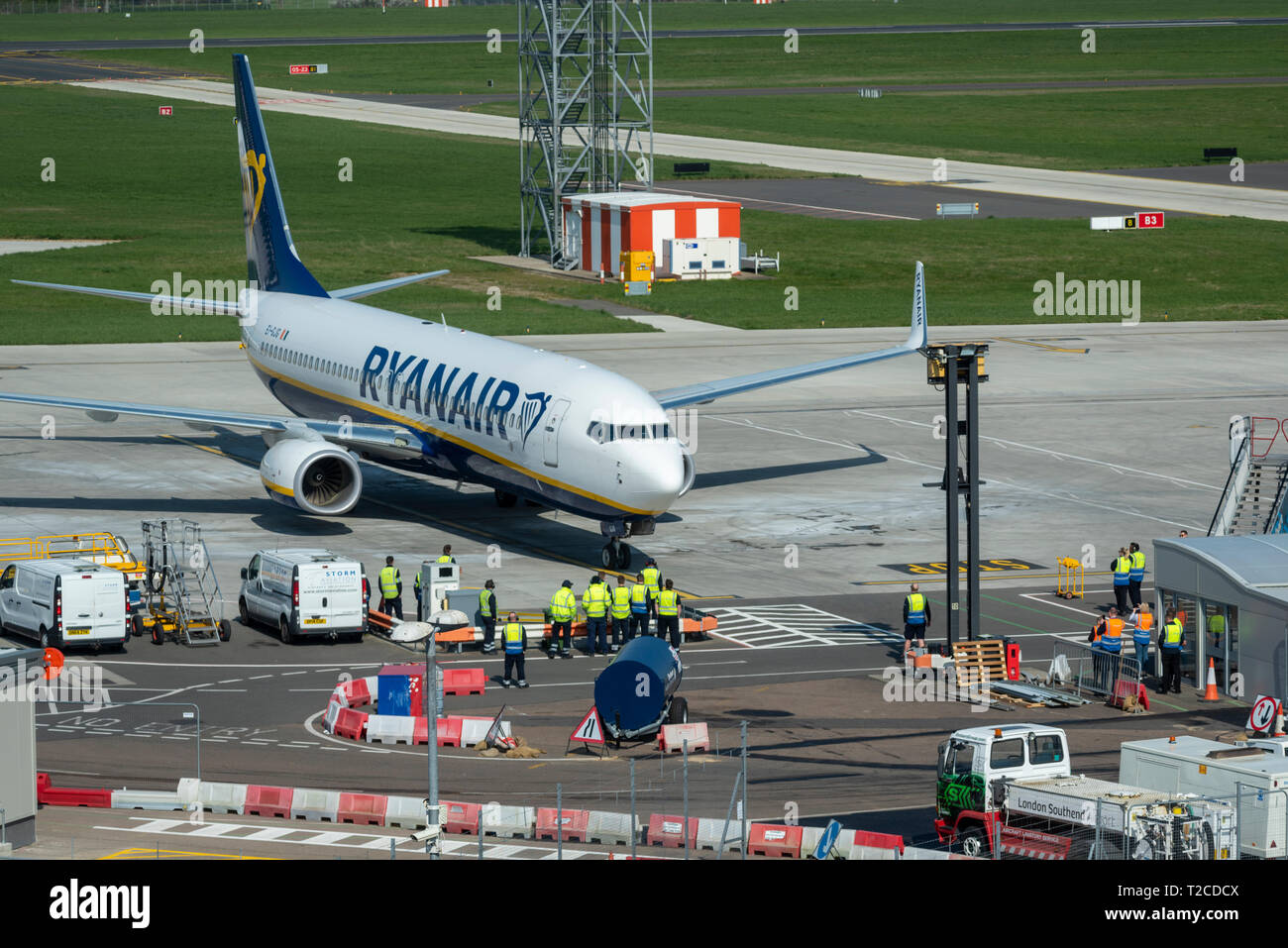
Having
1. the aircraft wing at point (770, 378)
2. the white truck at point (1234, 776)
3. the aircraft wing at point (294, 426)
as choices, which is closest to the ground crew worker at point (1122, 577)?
the aircraft wing at point (770, 378)

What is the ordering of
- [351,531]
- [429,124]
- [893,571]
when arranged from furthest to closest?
[429,124] < [351,531] < [893,571]

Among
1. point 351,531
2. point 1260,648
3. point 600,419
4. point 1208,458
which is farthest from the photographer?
point 1208,458

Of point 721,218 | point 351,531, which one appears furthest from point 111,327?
point 351,531

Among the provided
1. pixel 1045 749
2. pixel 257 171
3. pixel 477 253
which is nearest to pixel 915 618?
pixel 1045 749

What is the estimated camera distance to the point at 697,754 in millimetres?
37250

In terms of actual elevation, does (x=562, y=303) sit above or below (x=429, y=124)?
Answer: below

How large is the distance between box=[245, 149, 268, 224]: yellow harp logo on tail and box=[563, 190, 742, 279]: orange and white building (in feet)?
130

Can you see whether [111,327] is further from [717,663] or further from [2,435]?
[717,663]

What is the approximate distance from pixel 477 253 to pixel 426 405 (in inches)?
2515

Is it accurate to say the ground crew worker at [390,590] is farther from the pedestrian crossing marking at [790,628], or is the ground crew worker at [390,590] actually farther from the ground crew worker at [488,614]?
the pedestrian crossing marking at [790,628]

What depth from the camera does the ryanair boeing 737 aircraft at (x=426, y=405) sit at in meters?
50.6

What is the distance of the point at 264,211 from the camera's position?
69750 millimetres
